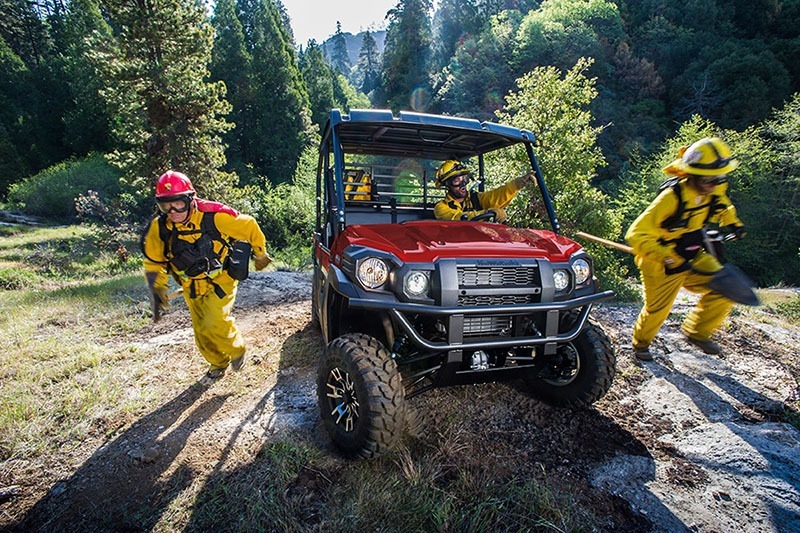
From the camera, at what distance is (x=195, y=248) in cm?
342

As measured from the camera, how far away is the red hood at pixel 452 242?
94.0 inches

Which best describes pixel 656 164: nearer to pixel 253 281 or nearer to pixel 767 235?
pixel 767 235

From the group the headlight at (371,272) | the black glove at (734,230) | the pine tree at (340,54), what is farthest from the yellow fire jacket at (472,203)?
the pine tree at (340,54)

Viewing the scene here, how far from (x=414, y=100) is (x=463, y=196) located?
149ft

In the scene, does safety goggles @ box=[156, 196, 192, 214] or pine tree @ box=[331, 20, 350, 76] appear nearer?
safety goggles @ box=[156, 196, 192, 214]

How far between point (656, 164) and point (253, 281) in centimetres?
2759

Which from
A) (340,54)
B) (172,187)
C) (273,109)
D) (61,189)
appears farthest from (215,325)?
(340,54)

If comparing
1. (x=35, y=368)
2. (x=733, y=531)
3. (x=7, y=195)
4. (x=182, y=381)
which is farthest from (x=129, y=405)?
(x=7, y=195)

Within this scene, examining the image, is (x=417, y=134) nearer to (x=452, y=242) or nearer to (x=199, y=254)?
(x=452, y=242)

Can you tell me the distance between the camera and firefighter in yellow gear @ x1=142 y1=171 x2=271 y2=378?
132 inches

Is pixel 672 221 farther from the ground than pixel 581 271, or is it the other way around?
pixel 672 221

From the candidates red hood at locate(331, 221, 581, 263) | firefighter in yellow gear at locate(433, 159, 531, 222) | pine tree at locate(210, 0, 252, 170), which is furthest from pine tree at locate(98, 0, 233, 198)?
pine tree at locate(210, 0, 252, 170)

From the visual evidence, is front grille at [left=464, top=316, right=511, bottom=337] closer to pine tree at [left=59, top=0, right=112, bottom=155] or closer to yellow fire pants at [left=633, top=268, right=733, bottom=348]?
yellow fire pants at [left=633, top=268, right=733, bottom=348]

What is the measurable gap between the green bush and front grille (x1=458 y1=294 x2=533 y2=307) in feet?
95.8
